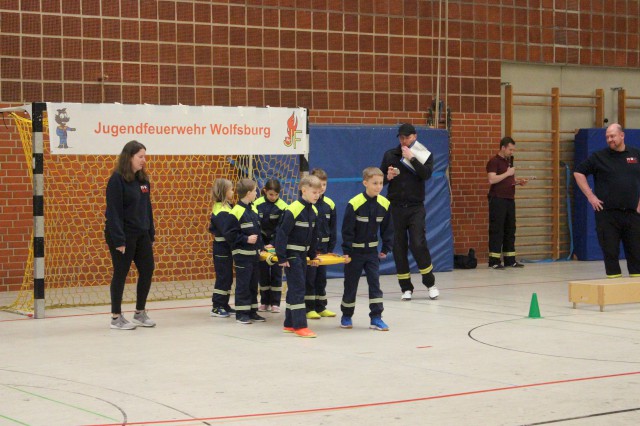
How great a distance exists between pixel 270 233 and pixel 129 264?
1.71m

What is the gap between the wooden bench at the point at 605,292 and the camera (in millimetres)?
11461

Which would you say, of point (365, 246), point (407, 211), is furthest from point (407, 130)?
point (365, 246)

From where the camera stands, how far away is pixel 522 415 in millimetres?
6391

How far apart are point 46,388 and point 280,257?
3115 millimetres

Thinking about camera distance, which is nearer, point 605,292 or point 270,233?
point 605,292

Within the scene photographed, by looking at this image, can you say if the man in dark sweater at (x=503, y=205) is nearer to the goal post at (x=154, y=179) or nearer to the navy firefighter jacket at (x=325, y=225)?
the goal post at (x=154, y=179)

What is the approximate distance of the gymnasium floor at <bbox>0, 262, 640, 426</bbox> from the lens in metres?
6.53

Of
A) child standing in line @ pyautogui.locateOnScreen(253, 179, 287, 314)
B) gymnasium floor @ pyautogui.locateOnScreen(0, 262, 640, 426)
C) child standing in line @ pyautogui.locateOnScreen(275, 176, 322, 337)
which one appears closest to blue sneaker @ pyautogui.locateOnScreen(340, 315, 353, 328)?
gymnasium floor @ pyautogui.locateOnScreen(0, 262, 640, 426)

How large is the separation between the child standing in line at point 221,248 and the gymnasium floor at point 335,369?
0.25 metres

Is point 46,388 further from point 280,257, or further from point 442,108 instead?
point 442,108

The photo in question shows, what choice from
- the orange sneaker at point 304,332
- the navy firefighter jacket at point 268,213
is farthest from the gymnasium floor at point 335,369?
the navy firefighter jacket at point 268,213

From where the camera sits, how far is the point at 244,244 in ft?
35.9

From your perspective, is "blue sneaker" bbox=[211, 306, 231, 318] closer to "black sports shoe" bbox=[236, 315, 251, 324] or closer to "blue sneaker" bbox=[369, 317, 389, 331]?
"black sports shoe" bbox=[236, 315, 251, 324]

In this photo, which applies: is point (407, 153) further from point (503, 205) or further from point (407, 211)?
point (503, 205)
